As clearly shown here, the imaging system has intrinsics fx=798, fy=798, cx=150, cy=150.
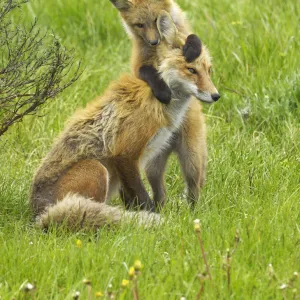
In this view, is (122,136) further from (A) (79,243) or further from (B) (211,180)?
(A) (79,243)

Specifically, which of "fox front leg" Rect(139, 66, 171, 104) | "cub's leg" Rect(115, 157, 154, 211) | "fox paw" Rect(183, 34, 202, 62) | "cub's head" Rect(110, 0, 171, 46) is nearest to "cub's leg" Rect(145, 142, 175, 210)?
"cub's leg" Rect(115, 157, 154, 211)

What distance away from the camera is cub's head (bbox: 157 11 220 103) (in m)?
6.29

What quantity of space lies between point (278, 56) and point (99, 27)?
8.09ft

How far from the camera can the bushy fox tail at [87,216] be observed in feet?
18.6

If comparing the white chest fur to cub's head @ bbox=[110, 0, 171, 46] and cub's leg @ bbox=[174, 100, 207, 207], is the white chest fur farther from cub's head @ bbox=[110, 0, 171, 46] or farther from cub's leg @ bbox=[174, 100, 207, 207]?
cub's head @ bbox=[110, 0, 171, 46]

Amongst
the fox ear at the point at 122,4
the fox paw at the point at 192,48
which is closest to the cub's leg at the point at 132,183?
the fox paw at the point at 192,48

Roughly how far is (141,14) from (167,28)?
1475mm

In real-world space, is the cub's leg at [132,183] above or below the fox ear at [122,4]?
below

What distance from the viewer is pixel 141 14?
790 cm

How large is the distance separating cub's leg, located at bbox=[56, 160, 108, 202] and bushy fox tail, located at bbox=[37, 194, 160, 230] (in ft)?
1.15

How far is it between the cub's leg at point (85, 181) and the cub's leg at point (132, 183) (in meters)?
0.14

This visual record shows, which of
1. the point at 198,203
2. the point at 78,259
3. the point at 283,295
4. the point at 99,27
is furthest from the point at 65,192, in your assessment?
A: the point at 99,27

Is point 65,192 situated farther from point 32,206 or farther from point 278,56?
point 278,56

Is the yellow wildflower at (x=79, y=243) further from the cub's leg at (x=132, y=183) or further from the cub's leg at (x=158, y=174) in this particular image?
the cub's leg at (x=158, y=174)
